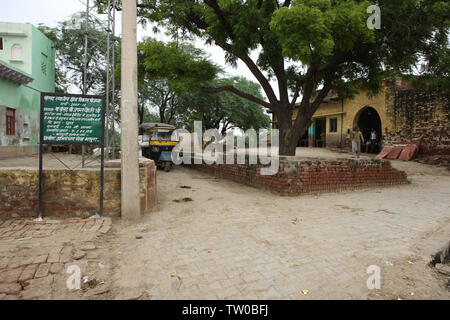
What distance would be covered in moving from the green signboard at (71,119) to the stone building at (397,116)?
10808 mm

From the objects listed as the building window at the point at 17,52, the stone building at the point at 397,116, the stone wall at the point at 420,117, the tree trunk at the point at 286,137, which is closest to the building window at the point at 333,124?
the stone building at the point at 397,116

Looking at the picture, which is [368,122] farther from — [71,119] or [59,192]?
[59,192]

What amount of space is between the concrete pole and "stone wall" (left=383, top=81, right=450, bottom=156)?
15.9 m

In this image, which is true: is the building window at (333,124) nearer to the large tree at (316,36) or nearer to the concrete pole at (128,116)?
the large tree at (316,36)

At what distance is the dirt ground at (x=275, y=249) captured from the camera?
2.61 m

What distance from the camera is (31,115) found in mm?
15875

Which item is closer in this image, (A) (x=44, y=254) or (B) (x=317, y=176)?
(A) (x=44, y=254)

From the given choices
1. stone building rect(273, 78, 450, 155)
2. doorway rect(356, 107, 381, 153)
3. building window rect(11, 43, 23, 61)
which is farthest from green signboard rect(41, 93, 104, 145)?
doorway rect(356, 107, 381, 153)

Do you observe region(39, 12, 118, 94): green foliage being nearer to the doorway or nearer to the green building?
the green building

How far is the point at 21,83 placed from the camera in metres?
14.5

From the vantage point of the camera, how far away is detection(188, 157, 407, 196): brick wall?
23.2ft

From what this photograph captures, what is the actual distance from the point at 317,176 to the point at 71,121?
231 inches

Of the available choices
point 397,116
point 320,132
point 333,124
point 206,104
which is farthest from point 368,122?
point 206,104

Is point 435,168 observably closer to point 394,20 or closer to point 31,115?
point 394,20
